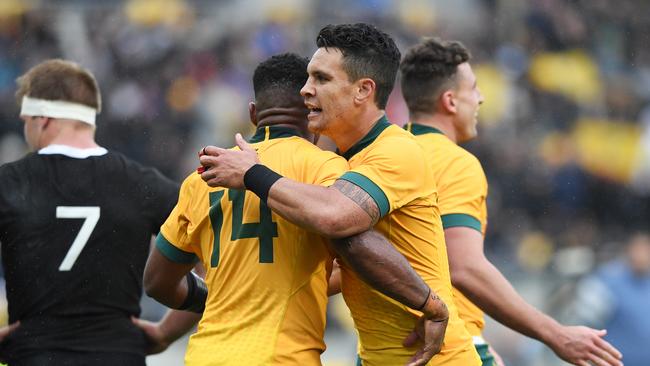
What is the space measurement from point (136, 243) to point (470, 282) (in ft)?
6.06

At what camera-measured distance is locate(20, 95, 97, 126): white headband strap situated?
6266 millimetres

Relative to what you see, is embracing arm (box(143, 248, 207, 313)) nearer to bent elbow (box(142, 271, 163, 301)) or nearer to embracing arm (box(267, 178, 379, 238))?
bent elbow (box(142, 271, 163, 301))

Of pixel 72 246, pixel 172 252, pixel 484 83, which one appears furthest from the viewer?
pixel 484 83

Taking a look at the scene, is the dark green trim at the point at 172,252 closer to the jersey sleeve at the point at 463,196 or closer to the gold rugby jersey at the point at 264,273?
the gold rugby jersey at the point at 264,273

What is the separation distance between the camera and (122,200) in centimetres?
620

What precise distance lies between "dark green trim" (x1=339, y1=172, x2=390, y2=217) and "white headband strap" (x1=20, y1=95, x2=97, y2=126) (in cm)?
224

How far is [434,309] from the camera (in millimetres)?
4703

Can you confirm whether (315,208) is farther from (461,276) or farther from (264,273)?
(461,276)

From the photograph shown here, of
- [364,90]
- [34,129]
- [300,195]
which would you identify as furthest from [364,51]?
[34,129]

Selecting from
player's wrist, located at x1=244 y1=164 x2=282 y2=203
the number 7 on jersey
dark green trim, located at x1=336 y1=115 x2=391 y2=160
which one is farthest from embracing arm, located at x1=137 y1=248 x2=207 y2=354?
dark green trim, located at x1=336 y1=115 x2=391 y2=160

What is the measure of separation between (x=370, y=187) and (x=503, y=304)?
1.44 m

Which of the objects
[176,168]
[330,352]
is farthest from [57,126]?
[176,168]

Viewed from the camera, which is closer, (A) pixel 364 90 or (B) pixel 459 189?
(A) pixel 364 90

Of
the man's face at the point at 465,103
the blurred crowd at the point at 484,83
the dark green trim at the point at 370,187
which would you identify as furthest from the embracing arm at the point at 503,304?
the blurred crowd at the point at 484,83
